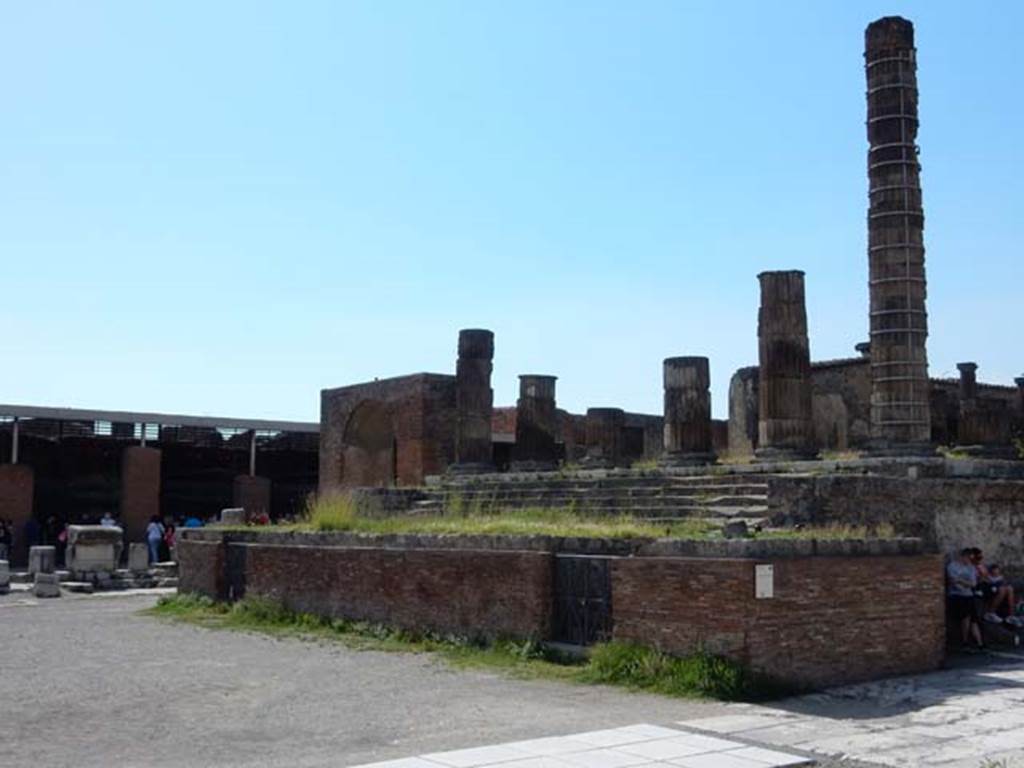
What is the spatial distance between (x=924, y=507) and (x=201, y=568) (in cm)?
1058

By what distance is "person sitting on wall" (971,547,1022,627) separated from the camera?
11969 mm

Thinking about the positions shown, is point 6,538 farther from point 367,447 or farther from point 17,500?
point 367,447

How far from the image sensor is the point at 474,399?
2388 cm

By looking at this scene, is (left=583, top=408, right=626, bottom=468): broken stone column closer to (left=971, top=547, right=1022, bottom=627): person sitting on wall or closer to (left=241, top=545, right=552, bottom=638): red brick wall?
(left=241, top=545, right=552, bottom=638): red brick wall

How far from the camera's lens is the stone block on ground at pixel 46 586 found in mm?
21516

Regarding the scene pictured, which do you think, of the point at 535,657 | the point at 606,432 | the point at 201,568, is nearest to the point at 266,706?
the point at 535,657

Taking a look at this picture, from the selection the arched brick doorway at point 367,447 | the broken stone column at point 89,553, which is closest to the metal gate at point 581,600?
the broken stone column at point 89,553

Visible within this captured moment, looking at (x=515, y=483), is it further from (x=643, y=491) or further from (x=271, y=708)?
(x=271, y=708)

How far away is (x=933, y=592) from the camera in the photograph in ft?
34.1

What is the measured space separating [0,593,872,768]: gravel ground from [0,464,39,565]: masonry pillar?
57.3 feet

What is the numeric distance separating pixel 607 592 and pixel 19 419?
25196 millimetres

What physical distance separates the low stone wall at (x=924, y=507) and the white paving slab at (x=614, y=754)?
5.49 metres

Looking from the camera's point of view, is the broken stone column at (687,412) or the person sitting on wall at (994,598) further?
the broken stone column at (687,412)

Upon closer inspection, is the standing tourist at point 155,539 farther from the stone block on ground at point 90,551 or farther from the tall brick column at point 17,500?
the tall brick column at point 17,500
